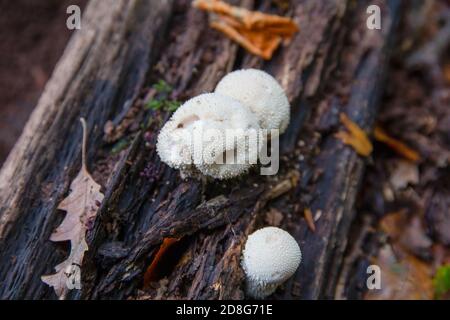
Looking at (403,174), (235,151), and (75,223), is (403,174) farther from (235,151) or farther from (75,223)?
(75,223)

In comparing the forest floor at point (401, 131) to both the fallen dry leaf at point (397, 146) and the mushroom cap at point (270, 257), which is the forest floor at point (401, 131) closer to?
the fallen dry leaf at point (397, 146)

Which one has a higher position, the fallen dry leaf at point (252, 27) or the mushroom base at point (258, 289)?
the fallen dry leaf at point (252, 27)

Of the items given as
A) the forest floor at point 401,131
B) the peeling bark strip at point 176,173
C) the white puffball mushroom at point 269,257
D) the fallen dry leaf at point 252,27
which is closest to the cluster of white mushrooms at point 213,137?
the peeling bark strip at point 176,173

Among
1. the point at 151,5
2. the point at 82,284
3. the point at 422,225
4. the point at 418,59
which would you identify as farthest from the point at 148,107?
the point at 418,59

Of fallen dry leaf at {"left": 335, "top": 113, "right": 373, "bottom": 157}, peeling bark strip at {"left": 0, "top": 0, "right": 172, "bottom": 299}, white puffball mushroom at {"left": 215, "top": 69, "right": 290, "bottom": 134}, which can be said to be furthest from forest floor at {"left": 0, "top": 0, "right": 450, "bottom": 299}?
peeling bark strip at {"left": 0, "top": 0, "right": 172, "bottom": 299}

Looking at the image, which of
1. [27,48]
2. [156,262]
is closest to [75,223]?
[156,262]
